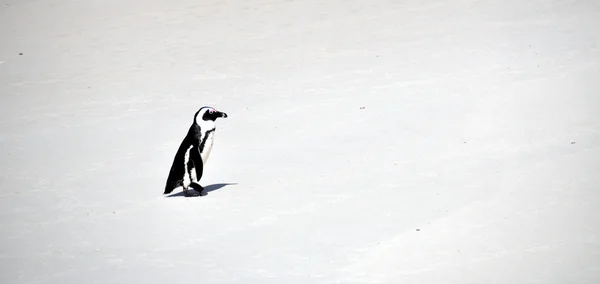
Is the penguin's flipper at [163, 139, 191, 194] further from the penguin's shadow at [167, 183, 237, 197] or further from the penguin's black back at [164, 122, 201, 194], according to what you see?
the penguin's shadow at [167, 183, 237, 197]

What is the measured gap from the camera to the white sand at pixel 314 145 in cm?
588

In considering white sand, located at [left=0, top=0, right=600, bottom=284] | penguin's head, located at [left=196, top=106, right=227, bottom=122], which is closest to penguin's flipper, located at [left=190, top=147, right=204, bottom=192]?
white sand, located at [left=0, top=0, right=600, bottom=284]

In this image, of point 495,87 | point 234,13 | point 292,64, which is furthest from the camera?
point 234,13

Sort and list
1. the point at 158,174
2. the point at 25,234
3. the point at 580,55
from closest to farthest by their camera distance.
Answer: the point at 25,234 → the point at 158,174 → the point at 580,55

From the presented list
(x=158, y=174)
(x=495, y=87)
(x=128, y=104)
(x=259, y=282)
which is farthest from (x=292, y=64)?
(x=259, y=282)

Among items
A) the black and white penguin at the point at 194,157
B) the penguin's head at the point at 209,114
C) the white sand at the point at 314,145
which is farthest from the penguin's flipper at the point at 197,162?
the penguin's head at the point at 209,114

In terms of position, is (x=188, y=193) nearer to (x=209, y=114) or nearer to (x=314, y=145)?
(x=209, y=114)

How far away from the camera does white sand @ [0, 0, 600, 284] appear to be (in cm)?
588

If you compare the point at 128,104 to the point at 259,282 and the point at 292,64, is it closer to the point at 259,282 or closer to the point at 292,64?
the point at 292,64

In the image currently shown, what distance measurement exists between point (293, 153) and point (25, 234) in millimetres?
2255

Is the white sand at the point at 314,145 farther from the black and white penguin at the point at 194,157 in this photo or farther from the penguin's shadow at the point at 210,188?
the black and white penguin at the point at 194,157

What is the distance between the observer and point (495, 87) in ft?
30.3

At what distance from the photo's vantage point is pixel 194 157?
7.54 metres

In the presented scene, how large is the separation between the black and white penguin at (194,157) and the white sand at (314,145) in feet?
0.45
